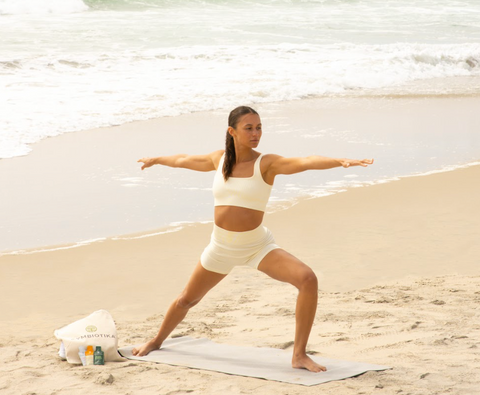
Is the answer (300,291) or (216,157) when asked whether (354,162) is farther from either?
(216,157)

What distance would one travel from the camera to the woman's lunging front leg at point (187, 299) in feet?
17.0

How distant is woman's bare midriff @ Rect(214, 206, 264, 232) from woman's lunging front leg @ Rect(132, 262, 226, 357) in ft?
1.24

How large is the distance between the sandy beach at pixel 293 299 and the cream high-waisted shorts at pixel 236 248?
0.72 meters

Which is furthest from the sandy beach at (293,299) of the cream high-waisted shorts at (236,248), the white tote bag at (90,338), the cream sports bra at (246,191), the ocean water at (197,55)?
the ocean water at (197,55)

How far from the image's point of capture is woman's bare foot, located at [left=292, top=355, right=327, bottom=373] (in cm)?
483

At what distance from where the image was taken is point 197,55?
23.9m

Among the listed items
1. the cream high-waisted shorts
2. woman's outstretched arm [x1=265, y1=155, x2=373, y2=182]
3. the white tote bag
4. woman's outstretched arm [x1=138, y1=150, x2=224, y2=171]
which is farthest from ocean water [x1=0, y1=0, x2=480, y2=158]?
woman's outstretched arm [x1=265, y1=155, x2=373, y2=182]

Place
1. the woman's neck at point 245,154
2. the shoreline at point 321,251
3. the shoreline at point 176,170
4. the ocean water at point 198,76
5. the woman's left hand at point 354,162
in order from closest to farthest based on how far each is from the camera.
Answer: the woman's left hand at point 354,162, the woman's neck at point 245,154, the shoreline at point 321,251, the shoreline at point 176,170, the ocean water at point 198,76

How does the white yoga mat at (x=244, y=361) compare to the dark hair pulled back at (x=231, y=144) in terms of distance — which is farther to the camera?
the dark hair pulled back at (x=231, y=144)

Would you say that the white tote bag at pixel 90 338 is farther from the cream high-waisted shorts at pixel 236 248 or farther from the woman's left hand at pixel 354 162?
the woman's left hand at pixel 354 162

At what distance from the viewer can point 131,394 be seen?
15.0 ft

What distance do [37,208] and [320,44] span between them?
19.7 metres

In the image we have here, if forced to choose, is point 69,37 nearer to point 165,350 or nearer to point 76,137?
point 76,137

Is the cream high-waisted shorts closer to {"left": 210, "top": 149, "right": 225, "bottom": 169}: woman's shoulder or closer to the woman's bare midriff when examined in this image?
the woman's bare midriff
